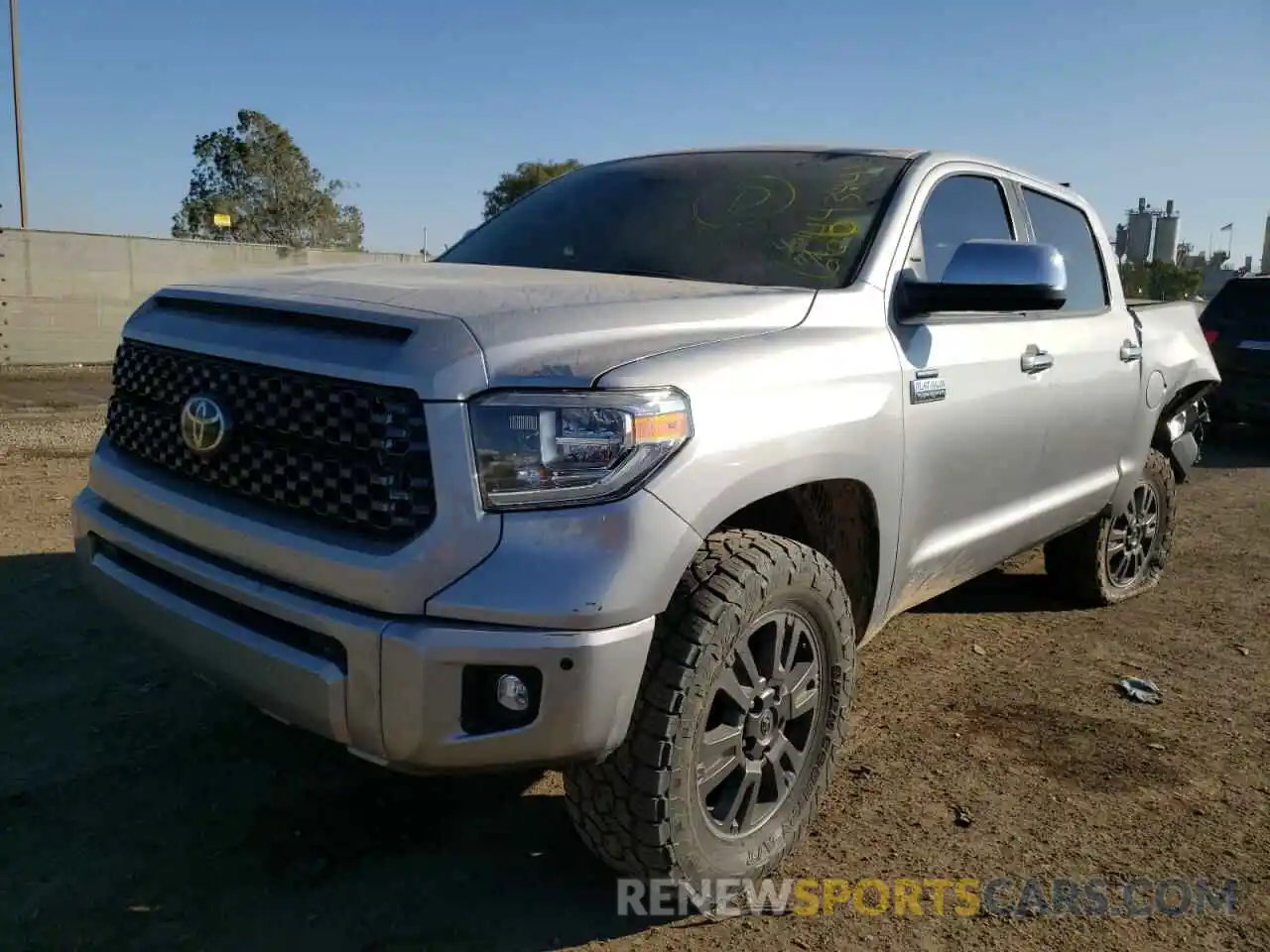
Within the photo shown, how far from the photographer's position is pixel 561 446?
203 cm

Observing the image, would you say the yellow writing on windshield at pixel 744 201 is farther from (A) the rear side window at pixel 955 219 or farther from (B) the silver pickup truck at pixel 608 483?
(A) the rear side window at pixel 955 219

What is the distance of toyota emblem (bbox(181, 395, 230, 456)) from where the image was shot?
231 cm

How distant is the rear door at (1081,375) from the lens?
382 cm

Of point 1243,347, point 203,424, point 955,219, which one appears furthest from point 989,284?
point 1243,347

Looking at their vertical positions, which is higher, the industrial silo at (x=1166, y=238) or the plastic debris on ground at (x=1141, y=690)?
the industrial silo at (x=1166, y=238)

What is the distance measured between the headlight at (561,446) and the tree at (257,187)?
112 ft

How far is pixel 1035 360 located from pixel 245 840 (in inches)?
114

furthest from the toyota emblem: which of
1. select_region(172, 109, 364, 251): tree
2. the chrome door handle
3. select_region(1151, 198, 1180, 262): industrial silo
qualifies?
select_region(1151, 198, 1180, 262): industrial silo

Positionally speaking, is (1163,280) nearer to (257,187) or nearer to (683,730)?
(257,187)

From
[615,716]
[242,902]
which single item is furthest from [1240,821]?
[242,902]

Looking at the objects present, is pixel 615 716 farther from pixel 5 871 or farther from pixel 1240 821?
pixel 1240 821

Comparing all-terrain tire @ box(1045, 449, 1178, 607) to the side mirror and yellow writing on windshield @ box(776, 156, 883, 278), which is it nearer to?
the side mirror

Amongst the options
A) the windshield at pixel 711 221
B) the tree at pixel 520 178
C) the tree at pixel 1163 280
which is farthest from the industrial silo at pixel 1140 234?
the windshield at pixel 711 221

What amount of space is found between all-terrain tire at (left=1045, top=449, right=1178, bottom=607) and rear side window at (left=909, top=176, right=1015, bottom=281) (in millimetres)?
1613
